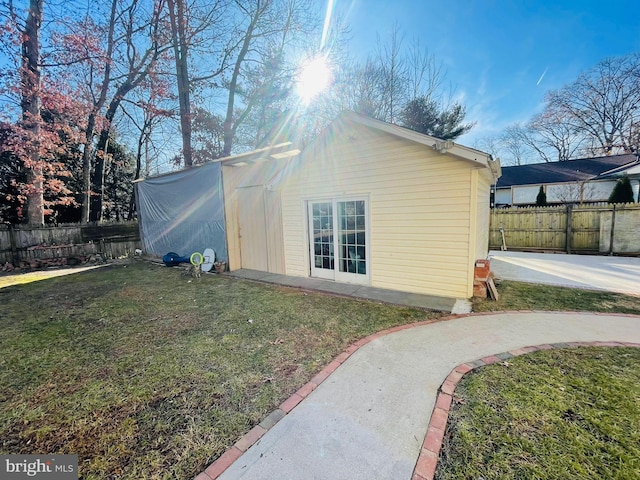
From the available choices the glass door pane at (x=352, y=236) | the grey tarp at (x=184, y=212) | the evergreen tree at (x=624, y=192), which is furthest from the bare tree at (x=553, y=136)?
the grey tarp at (x=184, y=212)

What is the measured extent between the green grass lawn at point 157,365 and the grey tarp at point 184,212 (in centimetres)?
265

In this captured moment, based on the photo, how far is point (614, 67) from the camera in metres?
18.4

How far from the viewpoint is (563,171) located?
1647cm

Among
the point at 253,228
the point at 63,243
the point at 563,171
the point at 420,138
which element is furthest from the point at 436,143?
the point at 563,171

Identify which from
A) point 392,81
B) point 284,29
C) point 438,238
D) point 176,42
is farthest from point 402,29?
point 438,238

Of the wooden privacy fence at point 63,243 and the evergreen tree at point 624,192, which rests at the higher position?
the evergreen tree at point 624,192

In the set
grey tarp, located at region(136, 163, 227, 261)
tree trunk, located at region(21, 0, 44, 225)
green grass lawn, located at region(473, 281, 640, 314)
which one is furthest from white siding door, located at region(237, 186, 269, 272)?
tree trunk, located at region(21, 0, 44, 225)

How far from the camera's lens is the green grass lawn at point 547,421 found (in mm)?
1648

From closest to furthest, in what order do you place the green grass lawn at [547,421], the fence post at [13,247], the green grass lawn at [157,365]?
the green grass lawn at [547,421] → the green grass lawn at [157,365] → the fence post at [13,247]

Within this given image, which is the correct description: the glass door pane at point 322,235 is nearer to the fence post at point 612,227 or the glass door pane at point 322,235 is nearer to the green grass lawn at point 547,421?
the green grass lawn at point 547,421

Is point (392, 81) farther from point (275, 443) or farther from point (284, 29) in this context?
point (275, 443)

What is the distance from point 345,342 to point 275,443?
1.61 metres

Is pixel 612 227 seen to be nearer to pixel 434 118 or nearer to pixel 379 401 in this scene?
pixel 434 118

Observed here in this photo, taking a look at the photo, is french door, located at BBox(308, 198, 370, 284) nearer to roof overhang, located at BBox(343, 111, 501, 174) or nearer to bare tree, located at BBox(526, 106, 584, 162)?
roof overhang, located at BBox(343, 111, 501, 174)
